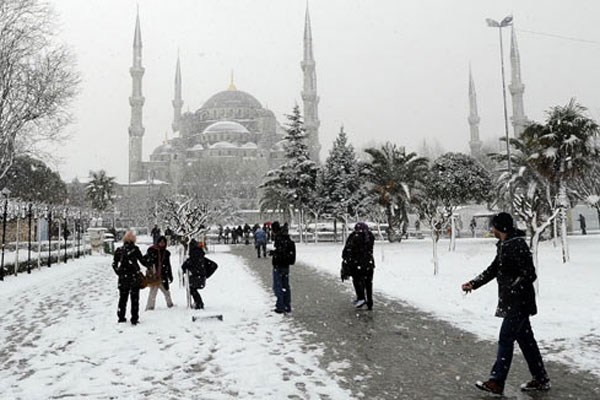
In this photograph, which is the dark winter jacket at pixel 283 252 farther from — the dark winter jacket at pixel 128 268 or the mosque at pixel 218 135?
the mosque at pixel 218 135

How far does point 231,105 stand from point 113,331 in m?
90.8

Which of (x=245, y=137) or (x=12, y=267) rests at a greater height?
(x=245, y=137)

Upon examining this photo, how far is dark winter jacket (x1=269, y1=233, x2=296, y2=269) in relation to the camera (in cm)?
762

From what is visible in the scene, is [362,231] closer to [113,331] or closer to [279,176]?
[113,331]

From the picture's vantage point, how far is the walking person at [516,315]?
3.83 meters

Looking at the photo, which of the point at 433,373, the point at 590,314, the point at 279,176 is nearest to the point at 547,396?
the point at 433,373

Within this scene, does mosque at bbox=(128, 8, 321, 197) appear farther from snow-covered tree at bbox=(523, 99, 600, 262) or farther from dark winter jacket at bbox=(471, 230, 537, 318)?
dark winter jacket at bbox=(471, 230, 537, 318)

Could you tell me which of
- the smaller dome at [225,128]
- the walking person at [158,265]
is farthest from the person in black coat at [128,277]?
the smaller dome at [225,128]

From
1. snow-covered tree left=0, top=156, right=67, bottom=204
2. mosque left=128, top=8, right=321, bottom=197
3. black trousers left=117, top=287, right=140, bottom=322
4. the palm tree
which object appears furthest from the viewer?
mosque left=128, top=8, right=321, bottom=197

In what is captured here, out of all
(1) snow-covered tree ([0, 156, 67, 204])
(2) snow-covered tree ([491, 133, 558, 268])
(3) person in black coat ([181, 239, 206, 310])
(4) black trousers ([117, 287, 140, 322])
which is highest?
(1) snow-covered tree ([0, 156, 67, 204])

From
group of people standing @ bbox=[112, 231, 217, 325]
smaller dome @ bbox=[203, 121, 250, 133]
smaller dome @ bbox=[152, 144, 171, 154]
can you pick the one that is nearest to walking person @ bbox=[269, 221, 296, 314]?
group of people standing @ bbox=[112, 231, 217, 325]

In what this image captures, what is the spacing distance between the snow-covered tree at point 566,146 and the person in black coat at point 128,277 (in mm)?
14337

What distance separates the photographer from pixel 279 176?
29.1 metres

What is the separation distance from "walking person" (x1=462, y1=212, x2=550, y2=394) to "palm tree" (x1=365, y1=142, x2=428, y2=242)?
22.3 m
